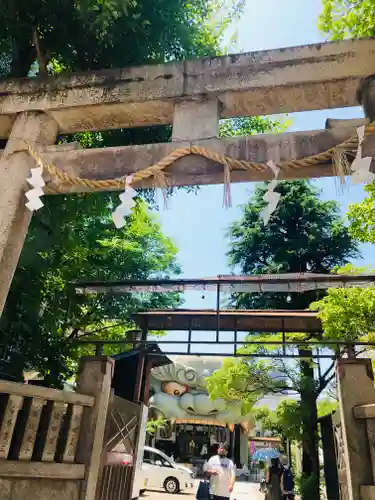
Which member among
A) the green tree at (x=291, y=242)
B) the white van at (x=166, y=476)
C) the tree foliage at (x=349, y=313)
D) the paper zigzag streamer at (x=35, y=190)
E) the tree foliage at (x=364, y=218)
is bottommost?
the white van at (x=166, y=476)

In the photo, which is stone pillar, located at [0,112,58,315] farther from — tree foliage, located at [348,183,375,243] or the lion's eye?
the lion's eye

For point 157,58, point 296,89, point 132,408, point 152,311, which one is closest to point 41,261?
point 152,311

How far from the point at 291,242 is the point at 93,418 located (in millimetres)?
13441

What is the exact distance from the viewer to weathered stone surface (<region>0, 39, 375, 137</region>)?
12.8 ft

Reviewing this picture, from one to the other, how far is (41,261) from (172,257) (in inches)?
272

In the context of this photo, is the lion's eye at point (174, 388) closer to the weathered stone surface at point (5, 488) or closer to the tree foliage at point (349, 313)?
the tree foliage at point (349, 313)

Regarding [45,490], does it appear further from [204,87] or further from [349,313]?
[349,313]

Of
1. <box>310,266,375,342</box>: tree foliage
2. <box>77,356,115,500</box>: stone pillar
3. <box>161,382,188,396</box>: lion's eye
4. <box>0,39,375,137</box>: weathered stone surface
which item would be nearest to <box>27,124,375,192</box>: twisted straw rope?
<box>0,39,375,137</box>: weathered stone surface

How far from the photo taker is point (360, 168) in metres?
3.21

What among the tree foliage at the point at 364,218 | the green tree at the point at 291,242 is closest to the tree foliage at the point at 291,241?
the green tree at the point at 291,242

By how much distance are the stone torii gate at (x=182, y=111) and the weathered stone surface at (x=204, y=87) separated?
1 centimetres

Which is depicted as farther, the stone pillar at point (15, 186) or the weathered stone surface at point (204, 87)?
the weathered stone surface at point (204, 87)

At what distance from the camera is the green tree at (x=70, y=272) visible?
674cm

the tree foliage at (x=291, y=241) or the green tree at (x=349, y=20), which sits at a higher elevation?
the tree foliage at (x=291, y=241)
